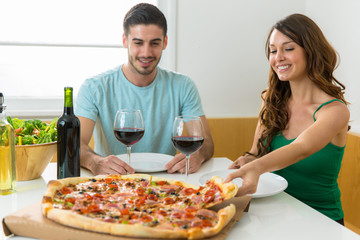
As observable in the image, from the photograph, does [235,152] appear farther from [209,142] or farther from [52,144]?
[52,144]

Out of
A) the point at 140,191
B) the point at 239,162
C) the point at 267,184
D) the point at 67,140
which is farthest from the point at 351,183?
the point at 67,140

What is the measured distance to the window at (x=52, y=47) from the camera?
307 centimetres

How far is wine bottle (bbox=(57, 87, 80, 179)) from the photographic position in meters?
1.41

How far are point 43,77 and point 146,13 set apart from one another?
1315 millimetres

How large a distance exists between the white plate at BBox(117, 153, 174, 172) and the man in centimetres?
35

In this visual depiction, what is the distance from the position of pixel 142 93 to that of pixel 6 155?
1.10 metres

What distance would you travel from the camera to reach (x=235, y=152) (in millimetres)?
3260

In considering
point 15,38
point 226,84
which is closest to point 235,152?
point 226,84

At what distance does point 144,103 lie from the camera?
2.35m

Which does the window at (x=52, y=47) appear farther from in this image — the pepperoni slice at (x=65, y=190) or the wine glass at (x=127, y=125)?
the pepperoni slice at (x=65, y=190)

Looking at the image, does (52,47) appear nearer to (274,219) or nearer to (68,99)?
(68,99)

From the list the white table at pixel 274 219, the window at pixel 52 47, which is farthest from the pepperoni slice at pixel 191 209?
the window at pixel 52 47

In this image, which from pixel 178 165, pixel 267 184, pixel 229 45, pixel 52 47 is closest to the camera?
pixel 267 184

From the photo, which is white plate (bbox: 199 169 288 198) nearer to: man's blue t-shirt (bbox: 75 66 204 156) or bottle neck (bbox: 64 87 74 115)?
bottle neck (bbox: 64 87 74 115)
